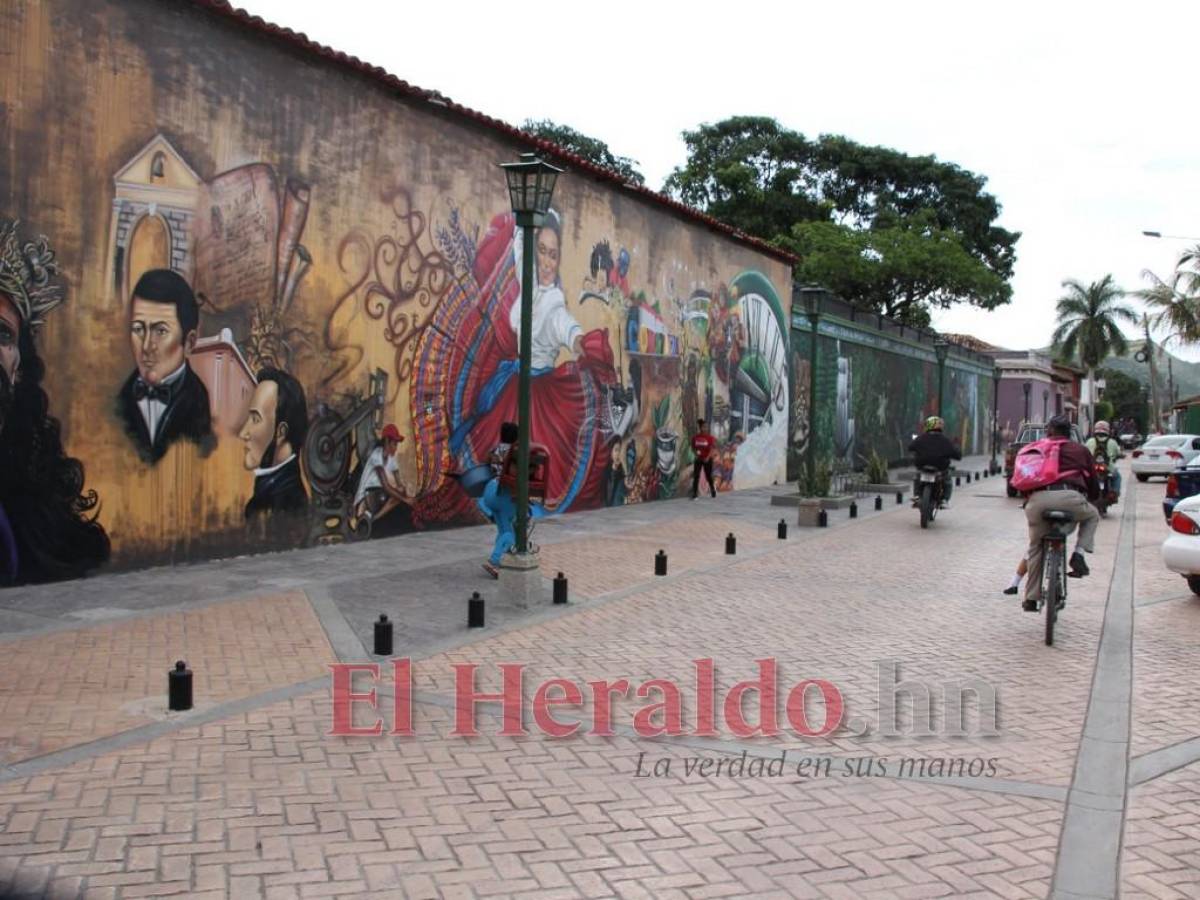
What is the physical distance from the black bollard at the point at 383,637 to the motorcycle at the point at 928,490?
36.7ft

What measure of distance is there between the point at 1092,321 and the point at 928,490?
5446cm

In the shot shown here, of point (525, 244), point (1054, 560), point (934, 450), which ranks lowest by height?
point (1054, 560)

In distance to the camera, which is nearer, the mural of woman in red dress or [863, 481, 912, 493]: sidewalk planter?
the mural of woman in red dress

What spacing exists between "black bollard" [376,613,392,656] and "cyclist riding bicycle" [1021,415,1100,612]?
4.89 meters

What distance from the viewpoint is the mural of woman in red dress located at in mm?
14250

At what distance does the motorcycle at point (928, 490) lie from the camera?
53.8 ft

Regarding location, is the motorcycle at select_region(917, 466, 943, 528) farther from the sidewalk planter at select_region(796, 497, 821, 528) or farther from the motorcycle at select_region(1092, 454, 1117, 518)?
the motorcycle at select_region(1092, 454, 1117, 518)

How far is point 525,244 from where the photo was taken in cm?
929

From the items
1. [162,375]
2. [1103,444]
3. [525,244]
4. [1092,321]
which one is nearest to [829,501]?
[1103,444]

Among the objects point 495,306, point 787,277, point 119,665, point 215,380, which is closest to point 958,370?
point 787,277

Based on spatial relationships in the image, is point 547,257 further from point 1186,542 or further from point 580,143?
point 580,143

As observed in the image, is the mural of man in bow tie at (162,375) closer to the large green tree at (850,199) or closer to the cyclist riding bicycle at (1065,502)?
the cyclist riding bicycle at (1065,502)

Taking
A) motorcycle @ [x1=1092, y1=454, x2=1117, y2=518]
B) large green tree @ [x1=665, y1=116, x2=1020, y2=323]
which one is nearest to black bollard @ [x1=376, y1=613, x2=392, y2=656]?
motorcycle @ [x1=1092, y1=454, x2=1117, y2=518]

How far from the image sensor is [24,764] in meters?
4.93
